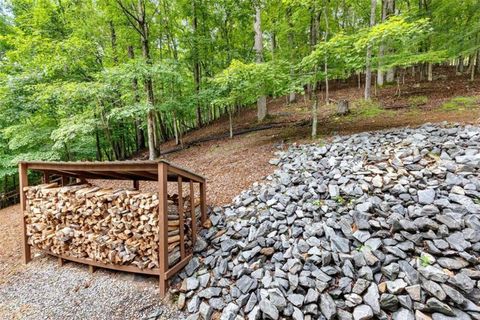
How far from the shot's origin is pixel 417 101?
Result: 9.53 meters

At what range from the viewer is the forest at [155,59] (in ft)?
22.6

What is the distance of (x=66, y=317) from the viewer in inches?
143

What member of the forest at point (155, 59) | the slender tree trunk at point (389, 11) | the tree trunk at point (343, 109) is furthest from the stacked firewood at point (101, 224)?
the slender tree trunk at point (389, 11)

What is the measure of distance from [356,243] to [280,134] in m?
5.80

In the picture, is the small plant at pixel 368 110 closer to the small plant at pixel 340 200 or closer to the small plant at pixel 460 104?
the small plant at pixel 460 104

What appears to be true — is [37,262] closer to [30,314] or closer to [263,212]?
[30,314]

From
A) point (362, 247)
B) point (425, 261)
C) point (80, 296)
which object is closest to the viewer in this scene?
point (425, 261)

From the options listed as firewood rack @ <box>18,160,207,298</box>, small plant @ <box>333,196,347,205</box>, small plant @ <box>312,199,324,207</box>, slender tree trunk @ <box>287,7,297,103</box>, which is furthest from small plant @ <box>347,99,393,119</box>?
firewood rack @ <box>18,160,207,298</box>

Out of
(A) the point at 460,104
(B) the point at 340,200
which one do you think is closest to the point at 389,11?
(A) the point at 460,104

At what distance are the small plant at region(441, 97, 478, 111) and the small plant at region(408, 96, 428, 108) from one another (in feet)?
2.66

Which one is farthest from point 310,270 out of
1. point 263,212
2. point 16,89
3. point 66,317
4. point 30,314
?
point 16,89

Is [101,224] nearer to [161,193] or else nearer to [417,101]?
[161,193]

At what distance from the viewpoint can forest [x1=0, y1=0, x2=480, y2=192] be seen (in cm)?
688

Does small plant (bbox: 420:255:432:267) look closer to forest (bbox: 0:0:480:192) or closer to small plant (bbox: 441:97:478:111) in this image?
forest (bbox: 0:0:480:192)
